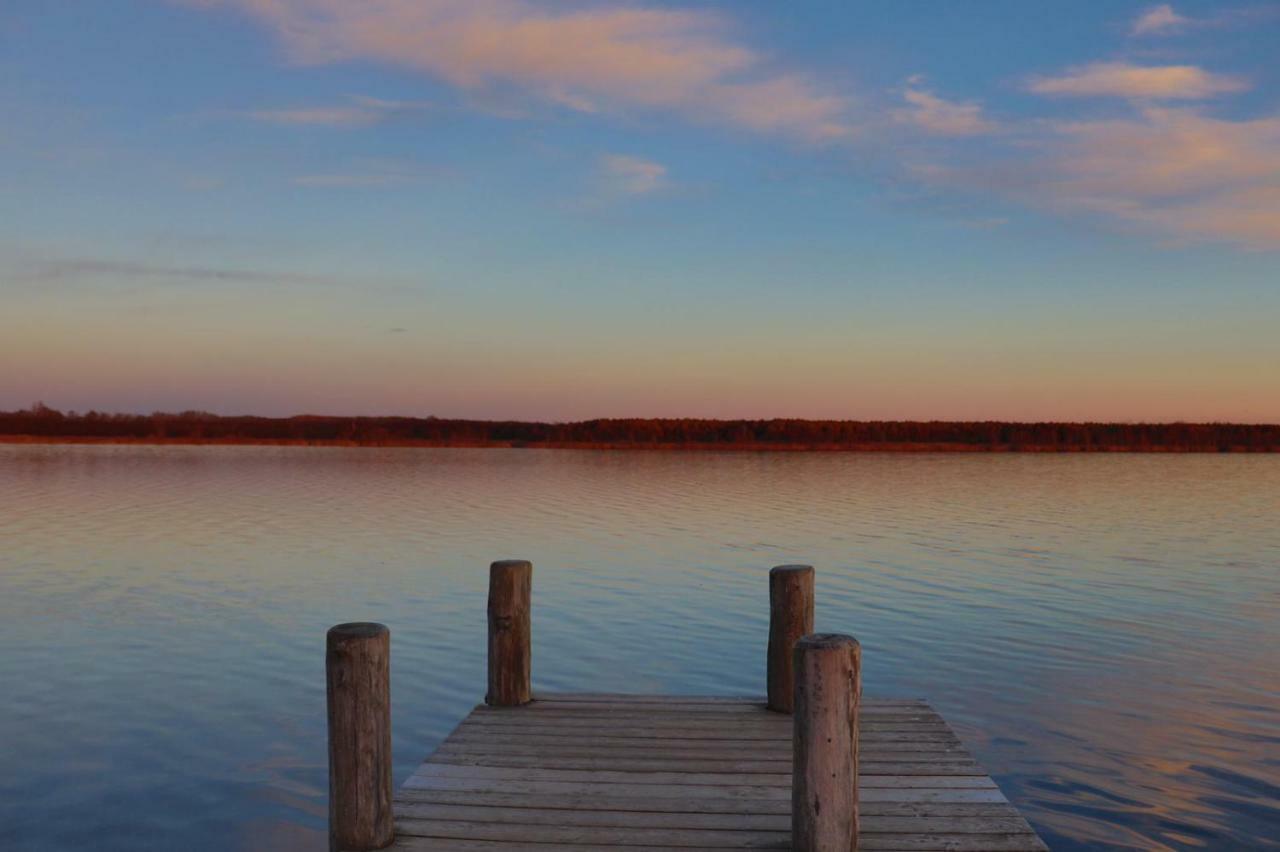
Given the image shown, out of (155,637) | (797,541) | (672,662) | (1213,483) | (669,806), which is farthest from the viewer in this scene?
(1213,483)

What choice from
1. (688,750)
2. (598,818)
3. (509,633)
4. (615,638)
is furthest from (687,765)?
(615,638)

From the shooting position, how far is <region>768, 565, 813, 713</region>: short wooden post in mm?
9367

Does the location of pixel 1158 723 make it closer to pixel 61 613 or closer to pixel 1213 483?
pixel 61 613

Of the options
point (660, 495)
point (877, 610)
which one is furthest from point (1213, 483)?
point (877, 610)

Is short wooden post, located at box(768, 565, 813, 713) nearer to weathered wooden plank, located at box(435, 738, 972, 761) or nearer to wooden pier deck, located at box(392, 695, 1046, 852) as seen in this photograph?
wooden pier deck, located at box(392, 695, 1046, 852)

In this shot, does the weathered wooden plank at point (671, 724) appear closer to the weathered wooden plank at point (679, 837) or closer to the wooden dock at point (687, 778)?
the wooden dock at point (687, 778)

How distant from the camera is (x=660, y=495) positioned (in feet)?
155

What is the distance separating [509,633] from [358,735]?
3210 millimetres

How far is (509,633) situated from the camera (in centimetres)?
957

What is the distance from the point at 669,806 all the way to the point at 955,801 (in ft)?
6.09

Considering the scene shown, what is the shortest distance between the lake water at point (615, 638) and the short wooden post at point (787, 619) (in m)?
2.35

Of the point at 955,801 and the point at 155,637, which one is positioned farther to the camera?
the point at 155,637

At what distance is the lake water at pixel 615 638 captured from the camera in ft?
32.3

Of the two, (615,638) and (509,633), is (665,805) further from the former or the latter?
(615,638)
